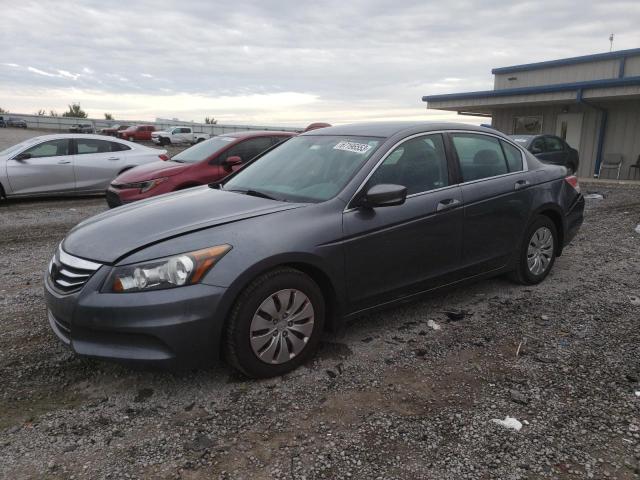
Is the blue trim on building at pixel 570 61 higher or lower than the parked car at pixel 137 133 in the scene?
higher

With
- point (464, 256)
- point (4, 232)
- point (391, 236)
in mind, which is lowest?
point (4, 232)

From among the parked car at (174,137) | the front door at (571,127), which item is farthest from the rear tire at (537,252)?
the parked car at (174,137)

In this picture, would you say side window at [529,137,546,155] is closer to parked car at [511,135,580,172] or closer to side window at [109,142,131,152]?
parked car at [511,135,580,172]

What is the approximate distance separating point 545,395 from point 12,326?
4035 mm

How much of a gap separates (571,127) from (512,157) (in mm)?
16644

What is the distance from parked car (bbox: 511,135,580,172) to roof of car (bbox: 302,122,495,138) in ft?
35.2

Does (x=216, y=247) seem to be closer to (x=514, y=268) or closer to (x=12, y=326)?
(x=12, y=326)

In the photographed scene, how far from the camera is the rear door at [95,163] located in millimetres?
10961

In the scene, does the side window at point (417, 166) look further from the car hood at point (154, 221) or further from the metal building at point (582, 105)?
the metal building at point (582, 105)

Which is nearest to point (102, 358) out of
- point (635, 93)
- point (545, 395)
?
point (545, 395)

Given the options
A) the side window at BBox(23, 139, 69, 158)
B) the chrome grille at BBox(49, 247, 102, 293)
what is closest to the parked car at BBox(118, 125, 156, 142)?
the side window at BBox(23, 139, 69, 158)

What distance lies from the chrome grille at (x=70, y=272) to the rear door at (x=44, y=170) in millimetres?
8429

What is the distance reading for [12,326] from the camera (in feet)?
13.5

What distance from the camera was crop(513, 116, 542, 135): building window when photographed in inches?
800
